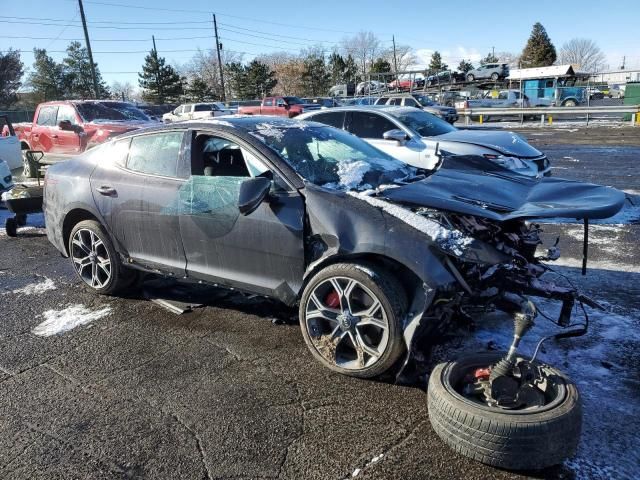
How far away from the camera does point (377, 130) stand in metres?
8.98

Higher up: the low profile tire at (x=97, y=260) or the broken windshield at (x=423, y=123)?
the broken windshield at (x=423, y=123)

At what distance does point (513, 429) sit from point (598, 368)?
1.29m

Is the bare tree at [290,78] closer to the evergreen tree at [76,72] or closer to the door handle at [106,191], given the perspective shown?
the evergreen tree at [76,72]

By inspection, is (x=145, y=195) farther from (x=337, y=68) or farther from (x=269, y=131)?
(x=337, y=68)

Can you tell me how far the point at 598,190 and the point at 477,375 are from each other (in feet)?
5.78

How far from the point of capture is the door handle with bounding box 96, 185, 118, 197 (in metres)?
4.50

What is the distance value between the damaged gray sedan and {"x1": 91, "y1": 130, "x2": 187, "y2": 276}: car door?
Result: 1 centimetres

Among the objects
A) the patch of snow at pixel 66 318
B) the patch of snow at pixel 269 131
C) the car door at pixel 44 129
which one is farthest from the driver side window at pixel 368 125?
the car door at pixel 44 129

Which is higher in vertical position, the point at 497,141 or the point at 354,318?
the point at 497,141

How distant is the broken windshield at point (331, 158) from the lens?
3.74m

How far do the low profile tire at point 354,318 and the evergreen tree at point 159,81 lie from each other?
198 feet

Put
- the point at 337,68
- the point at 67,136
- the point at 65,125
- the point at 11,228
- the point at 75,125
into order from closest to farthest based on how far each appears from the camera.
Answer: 1. the point at 11,228
2. the point at 65,125
3. the point at 75,125
4. the point at 67,136
5. the point at 337,68

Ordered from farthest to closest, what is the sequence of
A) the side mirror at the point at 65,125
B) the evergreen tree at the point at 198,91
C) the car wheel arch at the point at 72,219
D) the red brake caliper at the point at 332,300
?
1. the evergreen tree at the point at 198,91
2. the side mirror at the point at 65,125
3. the car wheel arch at the point at 72,219
4. the red brake caliper at the point at 332,300

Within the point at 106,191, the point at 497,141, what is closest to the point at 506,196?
the point at 106,191
